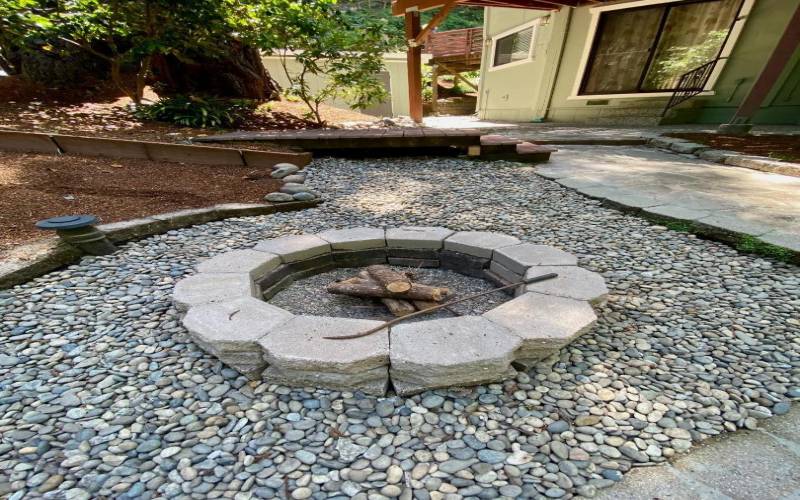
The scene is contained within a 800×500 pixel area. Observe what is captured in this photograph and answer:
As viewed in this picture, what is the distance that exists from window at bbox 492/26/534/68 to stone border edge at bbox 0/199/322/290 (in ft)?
27.3

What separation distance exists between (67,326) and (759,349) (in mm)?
2999

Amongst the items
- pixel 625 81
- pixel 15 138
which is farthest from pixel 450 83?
pixel 15 138

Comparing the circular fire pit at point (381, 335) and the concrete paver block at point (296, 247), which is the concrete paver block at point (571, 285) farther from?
the concrete paver block at point (296, 247)

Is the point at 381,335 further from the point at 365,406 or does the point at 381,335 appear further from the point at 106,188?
the point at 106,188

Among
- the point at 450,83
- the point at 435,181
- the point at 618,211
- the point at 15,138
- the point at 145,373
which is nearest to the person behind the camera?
the point at 145,373

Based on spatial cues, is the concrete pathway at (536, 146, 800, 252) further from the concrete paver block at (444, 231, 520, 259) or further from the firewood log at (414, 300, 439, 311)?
the firewood log at (414, 300, 439, 311)

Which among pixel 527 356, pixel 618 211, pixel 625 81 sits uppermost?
pixel 625 81

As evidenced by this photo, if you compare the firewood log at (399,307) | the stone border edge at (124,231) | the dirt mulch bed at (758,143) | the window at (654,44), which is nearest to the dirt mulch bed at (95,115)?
the stone border edge at (124,231)

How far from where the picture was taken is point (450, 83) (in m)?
17.2

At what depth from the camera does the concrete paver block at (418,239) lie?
7.34ft

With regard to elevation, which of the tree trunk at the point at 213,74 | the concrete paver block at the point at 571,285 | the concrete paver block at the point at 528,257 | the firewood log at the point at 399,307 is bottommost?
the firewood log at the point at 399,307

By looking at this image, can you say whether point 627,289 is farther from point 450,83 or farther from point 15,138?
point 450,83

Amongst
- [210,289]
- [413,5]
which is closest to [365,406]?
[210,289]

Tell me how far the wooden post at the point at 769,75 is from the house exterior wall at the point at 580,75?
135cm
